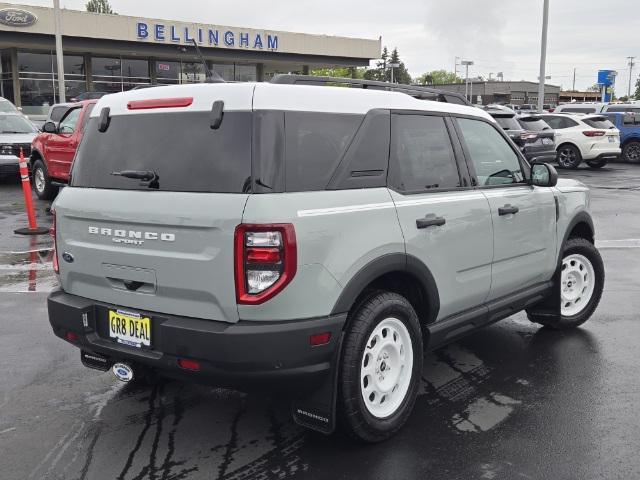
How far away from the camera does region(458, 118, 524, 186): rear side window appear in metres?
4.46

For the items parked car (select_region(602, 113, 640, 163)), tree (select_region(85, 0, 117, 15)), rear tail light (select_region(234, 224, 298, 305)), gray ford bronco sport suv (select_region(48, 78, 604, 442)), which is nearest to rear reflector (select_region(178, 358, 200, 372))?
gray ford bronco sport suv (select_region(48, 78, 604, 442))

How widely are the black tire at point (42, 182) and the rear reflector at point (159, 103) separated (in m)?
10.3

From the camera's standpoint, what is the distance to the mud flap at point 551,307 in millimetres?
5281

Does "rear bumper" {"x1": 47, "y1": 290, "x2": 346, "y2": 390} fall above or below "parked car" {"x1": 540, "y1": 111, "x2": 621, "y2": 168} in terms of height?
below

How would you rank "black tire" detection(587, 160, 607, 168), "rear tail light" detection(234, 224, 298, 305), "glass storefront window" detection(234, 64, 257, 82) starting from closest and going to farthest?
"rear tail light" detection(234, 224, 298, 305) < "black tire" detection(587, 160, 607, 168) < "glass storefront window" detection(234, 64, 257, 82)

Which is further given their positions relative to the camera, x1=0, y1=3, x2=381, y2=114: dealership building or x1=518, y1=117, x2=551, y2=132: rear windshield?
x1=0, y1=3, x2=381, y2=114: dealership building

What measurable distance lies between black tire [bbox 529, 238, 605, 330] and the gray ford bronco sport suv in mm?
1553

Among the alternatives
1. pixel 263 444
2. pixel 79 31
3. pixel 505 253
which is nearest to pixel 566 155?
pixel 505 253

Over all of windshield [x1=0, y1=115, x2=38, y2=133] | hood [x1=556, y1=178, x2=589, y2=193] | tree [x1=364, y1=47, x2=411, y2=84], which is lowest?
hood [x1=556, y1=178, x2=589, y2=193]

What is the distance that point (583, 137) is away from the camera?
2058 cm

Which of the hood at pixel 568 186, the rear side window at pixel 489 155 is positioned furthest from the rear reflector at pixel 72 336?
the hood at pixel 568 186

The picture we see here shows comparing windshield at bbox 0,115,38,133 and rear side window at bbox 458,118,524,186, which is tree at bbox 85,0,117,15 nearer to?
windshield at bbox 0,115,38,133

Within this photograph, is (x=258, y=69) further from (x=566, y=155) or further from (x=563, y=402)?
(x=563, y=402)

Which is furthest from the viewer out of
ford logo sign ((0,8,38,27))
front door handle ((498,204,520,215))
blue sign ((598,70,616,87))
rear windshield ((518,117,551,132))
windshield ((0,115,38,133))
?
blue sign ((598,70,616,87))
